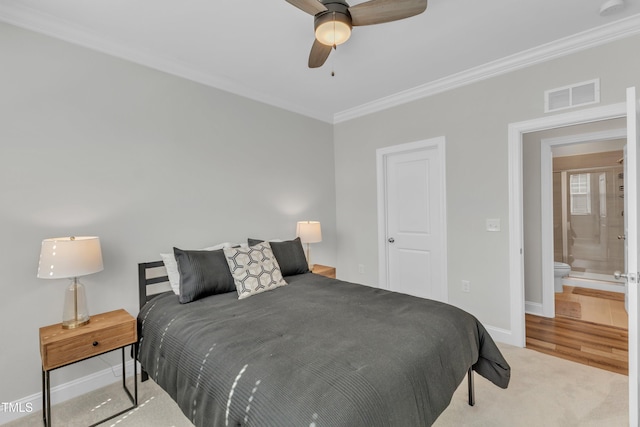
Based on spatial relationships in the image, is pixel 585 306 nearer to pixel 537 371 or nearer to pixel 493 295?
pixel 493 295

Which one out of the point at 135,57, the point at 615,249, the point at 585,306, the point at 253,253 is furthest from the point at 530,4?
the point at 615,249

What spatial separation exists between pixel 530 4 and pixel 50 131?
3381 mm

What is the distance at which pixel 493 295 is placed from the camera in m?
2.95

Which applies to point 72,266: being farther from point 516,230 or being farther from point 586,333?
point 586,333

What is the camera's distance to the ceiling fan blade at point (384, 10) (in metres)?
1.56

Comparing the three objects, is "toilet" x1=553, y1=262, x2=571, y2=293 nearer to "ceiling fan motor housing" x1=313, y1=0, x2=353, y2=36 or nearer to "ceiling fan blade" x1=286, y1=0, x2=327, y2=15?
"ceiling fan motor housing" x1=313, y1=0, x2=353, y2=36

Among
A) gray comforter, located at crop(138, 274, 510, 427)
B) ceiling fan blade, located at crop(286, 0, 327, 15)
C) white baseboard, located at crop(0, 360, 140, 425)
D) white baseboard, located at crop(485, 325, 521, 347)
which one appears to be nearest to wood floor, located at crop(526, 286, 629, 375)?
white baseboard, located at crop(485, 325, 521, 347)

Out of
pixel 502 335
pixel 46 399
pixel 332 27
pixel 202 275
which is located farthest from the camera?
pixel 502 335

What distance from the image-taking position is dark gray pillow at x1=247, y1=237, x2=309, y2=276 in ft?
9.37

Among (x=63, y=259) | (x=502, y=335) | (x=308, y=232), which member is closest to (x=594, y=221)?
(x=502, y=335)

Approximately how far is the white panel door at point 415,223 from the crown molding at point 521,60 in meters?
0.62

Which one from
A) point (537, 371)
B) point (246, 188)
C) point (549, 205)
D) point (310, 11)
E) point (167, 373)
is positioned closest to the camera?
point (310, 11)

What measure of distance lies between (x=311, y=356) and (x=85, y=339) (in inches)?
59.4

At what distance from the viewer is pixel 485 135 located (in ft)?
9.68
